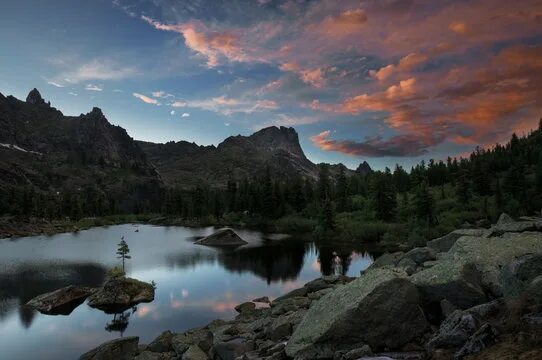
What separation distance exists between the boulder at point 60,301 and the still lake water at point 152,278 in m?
1.08

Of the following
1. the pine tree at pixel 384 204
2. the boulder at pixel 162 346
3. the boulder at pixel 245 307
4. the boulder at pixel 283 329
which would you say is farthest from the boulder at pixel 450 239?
the pine tree at pixel 384 204

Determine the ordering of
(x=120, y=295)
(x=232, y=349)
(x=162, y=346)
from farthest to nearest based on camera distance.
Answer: (x=120, y=295) < (x=162, y=346) < (x=232, y=349)

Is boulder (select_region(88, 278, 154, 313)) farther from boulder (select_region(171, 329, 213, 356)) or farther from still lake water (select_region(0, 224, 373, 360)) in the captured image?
boulder (select_region(171, 329, 213, 356))

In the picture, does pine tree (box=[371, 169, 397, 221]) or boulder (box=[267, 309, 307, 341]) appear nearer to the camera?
boulder (box=[267, 309, 307, 341])

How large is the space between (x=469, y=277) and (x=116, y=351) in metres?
20.8

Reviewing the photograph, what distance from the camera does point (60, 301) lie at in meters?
40.7

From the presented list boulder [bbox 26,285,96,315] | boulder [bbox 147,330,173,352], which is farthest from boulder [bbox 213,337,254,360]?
boulder [bbox 26,285,96,315]

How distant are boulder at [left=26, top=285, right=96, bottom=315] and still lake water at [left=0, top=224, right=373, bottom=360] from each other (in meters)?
1.08

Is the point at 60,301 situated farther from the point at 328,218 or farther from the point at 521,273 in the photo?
the point at 328,218

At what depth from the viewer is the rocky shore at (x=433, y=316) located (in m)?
9.79

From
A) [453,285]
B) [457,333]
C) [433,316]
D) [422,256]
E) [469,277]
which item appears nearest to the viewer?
[457,333]

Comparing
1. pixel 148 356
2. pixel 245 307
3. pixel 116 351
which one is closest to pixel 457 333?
pixel 148 356

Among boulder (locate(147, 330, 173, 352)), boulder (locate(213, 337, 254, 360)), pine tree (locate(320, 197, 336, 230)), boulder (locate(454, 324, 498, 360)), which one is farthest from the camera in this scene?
pine tree (locate(320, 197, 336, 230))

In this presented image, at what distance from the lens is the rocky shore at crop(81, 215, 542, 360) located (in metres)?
9.79
